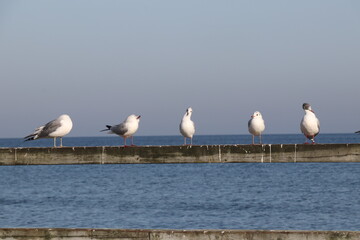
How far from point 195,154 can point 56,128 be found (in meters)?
7.89

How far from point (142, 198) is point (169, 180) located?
2324 cm

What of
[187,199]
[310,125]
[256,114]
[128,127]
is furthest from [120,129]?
[187,199]

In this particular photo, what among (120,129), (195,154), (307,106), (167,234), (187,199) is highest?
(307,106)

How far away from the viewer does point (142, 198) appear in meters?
62.3

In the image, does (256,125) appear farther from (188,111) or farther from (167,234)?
(167,234)

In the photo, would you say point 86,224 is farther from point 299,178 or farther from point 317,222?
point 299,178

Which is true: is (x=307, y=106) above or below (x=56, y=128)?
above

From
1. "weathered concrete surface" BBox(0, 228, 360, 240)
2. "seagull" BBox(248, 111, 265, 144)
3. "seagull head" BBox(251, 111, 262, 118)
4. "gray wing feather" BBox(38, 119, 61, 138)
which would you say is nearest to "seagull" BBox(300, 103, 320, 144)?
"seagull" BBox(248, 111, 265, 144)

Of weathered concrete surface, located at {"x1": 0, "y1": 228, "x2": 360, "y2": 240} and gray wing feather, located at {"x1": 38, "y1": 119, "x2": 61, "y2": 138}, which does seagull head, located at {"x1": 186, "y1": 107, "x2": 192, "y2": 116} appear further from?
weathered concrete surface, located at {"x1": 0, "y1": 228, "x2": 360, "y2": 240}

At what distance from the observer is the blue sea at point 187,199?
142 ft

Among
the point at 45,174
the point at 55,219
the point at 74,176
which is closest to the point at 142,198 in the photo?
the point at 55,219

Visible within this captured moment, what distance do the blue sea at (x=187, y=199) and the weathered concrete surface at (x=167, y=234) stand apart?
30.9m

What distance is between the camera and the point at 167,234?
28.7 feet

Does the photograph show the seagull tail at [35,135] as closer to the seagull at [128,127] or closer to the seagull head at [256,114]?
the seagull at [128,127]
